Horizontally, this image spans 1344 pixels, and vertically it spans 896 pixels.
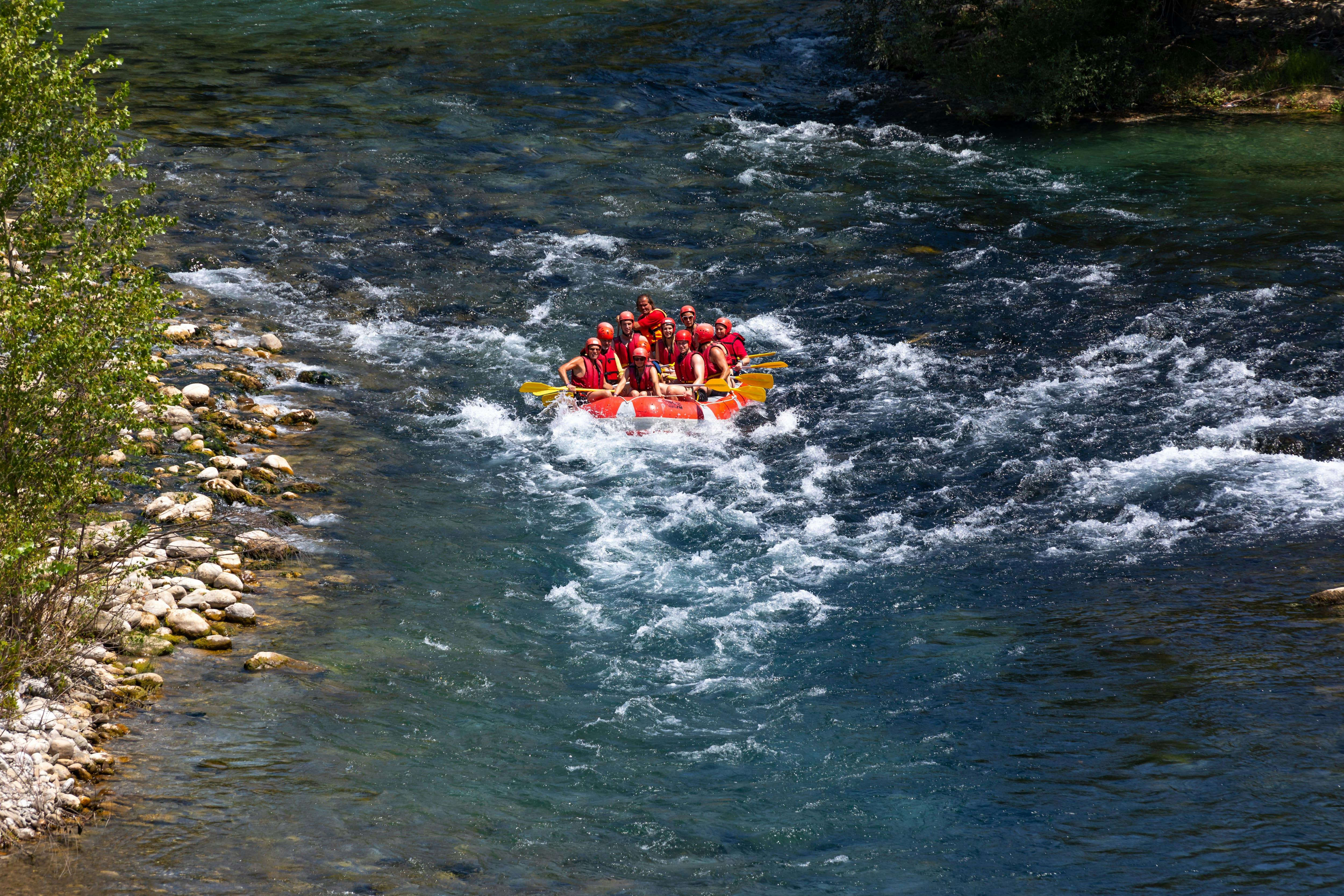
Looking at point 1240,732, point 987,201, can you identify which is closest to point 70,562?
point 1240,732

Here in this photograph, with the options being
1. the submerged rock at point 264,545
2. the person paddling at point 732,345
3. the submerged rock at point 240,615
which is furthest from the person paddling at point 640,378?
the submerged rock at point 240,615

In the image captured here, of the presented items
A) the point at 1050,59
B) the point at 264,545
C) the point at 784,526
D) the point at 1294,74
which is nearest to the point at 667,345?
the point at 784,526

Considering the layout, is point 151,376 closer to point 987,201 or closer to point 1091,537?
point 1091,537

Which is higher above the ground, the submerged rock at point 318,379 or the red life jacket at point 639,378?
the submerged rock at point 318,379

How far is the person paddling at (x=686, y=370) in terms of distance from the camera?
→ 511 inches

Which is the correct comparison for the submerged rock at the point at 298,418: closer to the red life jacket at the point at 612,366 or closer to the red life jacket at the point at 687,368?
the red life jacket at the point at 612,366

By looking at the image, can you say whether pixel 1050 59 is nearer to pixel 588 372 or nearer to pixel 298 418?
pixel 588 372

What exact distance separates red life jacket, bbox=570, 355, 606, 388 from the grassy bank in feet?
36.2

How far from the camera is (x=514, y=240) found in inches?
667

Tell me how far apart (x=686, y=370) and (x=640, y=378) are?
1.84 ft

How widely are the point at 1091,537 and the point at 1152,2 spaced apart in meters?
14.8

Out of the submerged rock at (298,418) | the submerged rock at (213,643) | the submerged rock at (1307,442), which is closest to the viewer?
the submerged rock at (213,643)

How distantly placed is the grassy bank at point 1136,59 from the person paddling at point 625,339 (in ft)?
33.7

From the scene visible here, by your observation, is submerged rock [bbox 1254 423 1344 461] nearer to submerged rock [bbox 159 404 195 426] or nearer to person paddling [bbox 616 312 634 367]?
person paddling [bbox 616 312 634 367]
